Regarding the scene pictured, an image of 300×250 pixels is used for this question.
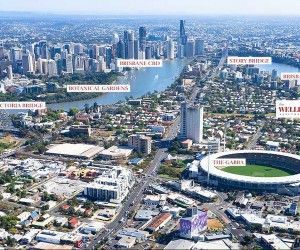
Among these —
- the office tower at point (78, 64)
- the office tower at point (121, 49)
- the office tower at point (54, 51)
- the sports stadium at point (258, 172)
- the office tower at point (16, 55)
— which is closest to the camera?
the sports stadium at point (258, 172)

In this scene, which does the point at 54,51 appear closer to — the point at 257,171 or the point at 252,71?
the point at 252,71

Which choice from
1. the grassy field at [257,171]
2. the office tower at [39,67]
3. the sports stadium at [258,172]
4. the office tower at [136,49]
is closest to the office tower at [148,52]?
the office tower at [136,49]

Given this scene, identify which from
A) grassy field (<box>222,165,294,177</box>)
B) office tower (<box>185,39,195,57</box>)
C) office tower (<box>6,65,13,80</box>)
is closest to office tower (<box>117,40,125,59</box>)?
office tower (<box>185,39,195,57</box>)

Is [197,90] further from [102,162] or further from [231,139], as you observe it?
[102,162]

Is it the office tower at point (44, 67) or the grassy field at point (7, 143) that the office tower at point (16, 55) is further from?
the grassy field at point (7, 143)

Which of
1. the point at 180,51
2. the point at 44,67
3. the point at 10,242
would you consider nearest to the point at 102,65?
the point at 44,67

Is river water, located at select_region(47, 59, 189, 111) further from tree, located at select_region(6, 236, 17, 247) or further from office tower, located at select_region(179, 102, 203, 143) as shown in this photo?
tree, located at select_region(6, 236, 17, 247)

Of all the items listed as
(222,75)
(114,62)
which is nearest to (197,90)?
(222,75)
